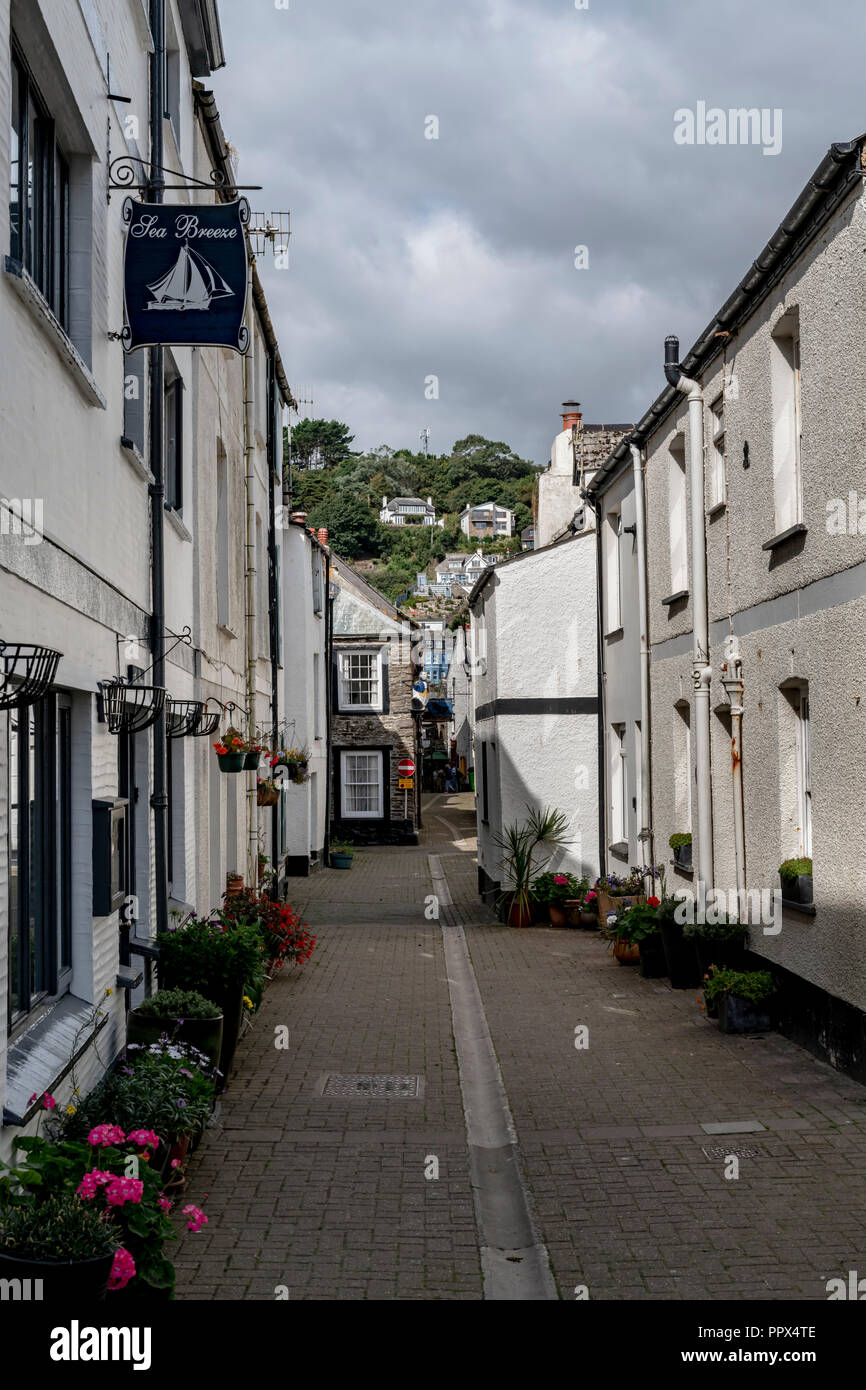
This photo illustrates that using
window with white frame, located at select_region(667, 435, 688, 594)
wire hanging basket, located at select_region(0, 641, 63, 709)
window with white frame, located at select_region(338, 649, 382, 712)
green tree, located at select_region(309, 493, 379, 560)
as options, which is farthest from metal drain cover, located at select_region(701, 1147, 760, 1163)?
green tree, located at select_region(309, 493, 379, 560)

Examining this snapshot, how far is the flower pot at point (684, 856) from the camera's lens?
1332cm

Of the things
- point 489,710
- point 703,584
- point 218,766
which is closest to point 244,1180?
point 218,766

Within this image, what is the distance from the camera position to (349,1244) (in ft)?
19.4

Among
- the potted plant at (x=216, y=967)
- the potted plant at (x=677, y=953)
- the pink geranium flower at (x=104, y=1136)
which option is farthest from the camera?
the potted plant at (x=677, y=953)

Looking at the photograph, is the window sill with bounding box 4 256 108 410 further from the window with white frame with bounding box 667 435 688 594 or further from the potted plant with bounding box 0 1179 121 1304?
the window with white frame with bounding box 667 435 688 594

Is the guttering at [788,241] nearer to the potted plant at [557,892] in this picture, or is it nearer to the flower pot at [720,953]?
the flower pot at [720,953]

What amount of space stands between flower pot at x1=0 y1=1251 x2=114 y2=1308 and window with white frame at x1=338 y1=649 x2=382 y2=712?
32.2 metres

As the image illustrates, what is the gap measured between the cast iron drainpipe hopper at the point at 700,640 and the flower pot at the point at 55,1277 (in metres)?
8.65

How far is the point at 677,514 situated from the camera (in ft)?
Answer: 46.1

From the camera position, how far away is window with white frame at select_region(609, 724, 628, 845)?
18.1 metres

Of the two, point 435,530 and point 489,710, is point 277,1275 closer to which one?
point 489,710

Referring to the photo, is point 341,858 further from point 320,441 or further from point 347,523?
point 320,441

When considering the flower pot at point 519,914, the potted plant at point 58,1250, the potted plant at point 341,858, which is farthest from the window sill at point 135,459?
the potted plant at point 341,858

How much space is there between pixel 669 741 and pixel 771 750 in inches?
155
